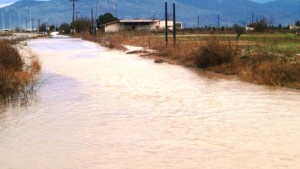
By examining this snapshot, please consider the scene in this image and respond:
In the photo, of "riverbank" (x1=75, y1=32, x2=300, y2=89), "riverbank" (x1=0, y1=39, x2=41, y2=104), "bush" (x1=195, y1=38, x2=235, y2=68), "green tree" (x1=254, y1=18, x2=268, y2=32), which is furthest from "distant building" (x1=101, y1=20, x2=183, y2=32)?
"riverbank" (x1=0, y1=39, x2=41, y2=104)

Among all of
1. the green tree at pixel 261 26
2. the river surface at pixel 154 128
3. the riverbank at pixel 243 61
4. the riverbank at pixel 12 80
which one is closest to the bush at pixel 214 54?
the riverbank at pixel 243 61

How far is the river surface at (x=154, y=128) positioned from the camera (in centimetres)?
863

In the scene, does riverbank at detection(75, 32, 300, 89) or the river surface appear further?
riverbank at detection(75, 32, 300, 89)

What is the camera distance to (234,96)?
15.8 metres

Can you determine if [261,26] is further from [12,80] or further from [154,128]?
[154,128]

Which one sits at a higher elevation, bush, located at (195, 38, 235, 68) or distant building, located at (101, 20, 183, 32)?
distant building, located at (101, 20, 183, 32)

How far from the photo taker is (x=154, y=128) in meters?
11.1

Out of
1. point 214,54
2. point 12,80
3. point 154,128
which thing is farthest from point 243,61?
point 154,128

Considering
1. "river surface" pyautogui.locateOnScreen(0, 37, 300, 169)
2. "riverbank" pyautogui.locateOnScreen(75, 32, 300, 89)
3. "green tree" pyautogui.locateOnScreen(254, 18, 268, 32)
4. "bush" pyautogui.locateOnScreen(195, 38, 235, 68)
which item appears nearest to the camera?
"river surface" pyautogui.locateOnScreen(0, 37, 300, 169)

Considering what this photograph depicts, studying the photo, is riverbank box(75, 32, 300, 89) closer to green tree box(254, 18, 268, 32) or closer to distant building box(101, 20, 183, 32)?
green tree box(254, 18, 268, 32)

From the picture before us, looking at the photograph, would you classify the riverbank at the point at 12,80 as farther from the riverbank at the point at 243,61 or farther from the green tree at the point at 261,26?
the green tree at the point at 261,26

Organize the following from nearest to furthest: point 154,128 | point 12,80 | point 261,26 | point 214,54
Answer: point 154,128, point 12,80, point 214,54, point 261,26

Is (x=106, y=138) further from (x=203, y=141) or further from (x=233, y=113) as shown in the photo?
(x=233, y=113)

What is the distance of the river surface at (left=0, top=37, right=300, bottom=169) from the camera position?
340 inches
